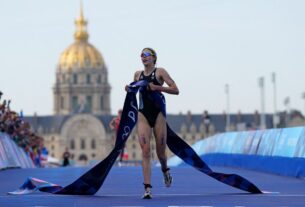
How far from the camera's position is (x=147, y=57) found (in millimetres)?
14492

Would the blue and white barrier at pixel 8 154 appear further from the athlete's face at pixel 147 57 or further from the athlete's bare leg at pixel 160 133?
the athlete's face at pixel 147 57

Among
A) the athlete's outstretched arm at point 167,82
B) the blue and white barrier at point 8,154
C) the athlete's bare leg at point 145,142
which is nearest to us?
the athlete's bare leg at point 145,142

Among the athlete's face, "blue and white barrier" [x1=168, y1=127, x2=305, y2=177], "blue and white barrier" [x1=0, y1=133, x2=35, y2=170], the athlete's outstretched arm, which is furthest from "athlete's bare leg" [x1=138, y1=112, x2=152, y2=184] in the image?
"blue and white barrier" [x1=0, y1=133, x2=35, y2=170]

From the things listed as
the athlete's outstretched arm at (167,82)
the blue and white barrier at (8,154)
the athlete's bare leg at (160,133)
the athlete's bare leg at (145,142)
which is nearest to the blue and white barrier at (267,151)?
the blue and white barrier at (8,154)

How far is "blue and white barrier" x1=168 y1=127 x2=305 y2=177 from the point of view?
20.8 m

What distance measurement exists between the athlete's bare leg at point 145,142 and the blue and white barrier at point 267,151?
→ 5784 mm

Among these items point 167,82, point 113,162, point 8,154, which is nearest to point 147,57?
point 167,82

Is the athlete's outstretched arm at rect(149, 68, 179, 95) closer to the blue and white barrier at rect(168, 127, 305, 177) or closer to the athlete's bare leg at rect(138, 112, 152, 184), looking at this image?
the athlete's bare leg at rect(138, 112, 152, 184)

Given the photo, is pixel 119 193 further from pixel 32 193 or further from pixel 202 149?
pixel 202 149

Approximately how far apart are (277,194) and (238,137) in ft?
50.6

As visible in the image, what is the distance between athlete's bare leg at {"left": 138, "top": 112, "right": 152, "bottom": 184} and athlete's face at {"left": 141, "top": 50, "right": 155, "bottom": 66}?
24.1 inches

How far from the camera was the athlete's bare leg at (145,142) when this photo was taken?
14.2 meters

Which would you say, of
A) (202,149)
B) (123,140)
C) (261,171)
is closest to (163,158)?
(123,140)

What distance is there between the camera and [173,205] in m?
12.9
